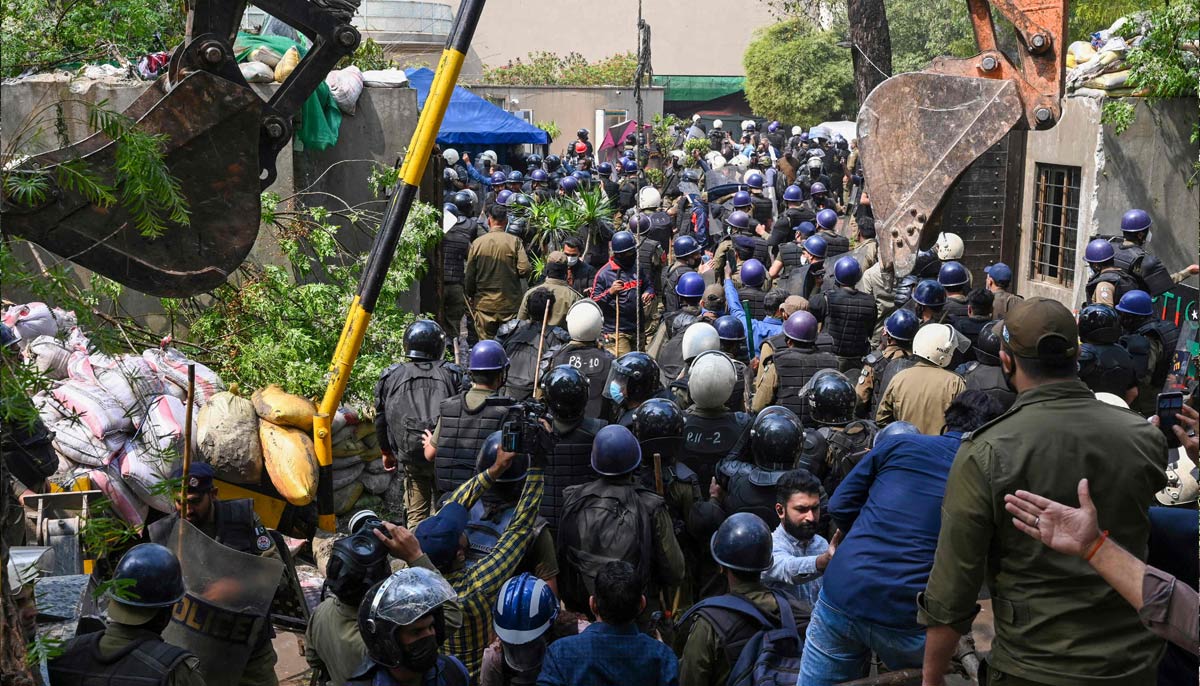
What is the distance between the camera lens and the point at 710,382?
21.9ft

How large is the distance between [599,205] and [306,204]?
400 centimetres

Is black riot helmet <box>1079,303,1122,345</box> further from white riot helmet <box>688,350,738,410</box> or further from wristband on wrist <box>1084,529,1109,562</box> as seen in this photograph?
wristband on wrist <box>1084,529,1109,562</box>

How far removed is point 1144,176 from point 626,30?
39106 millimetres

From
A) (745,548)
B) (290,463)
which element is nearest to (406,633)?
(745,548)

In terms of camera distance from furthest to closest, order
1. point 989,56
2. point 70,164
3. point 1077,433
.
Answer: point 989,56 → point 70,164 → point 1077,433

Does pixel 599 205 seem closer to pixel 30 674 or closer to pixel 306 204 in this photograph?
pixel 306 204

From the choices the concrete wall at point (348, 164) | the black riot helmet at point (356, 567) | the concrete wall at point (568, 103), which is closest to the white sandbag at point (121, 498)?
the black riot helmet at point (356, 567)

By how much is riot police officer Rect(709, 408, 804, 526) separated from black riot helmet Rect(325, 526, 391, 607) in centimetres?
210

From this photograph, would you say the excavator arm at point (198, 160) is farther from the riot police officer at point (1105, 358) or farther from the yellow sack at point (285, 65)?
the riot police officer at point (1105, 358)

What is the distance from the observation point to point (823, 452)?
255 inches

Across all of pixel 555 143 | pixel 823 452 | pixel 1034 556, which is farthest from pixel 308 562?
pixel 555 143

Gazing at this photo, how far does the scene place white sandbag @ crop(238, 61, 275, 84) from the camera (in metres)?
9.63

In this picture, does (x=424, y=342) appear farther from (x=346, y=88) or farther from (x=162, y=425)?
(x=346, y=88)

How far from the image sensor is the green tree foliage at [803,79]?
1449 inches
